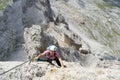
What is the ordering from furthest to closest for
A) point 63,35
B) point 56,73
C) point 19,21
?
1. point 19,21
2. point 63,35
3. point 56,73

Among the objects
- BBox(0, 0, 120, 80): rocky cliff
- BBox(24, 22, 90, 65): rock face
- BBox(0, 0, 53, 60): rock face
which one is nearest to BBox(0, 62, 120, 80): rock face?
BBox(0, 0, 120, 80): rocky cliff

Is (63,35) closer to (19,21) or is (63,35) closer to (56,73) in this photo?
(19,21)

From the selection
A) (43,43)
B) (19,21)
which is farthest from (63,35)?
(43,43)

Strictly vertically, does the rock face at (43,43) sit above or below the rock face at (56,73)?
below

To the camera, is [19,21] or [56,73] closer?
Result: [56,73]

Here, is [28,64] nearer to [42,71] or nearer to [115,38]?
[42,71]

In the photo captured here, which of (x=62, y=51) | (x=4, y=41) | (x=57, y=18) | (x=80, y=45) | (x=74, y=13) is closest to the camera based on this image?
(x=62, y=51)

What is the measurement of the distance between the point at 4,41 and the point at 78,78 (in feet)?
162

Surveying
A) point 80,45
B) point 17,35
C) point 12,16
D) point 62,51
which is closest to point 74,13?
point 12,16

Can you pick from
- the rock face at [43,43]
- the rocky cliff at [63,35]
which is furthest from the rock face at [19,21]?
the rock face at [43,43]

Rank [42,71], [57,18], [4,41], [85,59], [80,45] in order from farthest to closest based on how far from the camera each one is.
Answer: [57,18]
[4,41]
[80,45]
[85,59]
[42,71]

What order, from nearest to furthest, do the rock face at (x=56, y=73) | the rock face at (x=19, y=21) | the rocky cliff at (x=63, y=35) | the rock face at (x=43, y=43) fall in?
the rock face at (x=56, y=73) < the rocky cliff at (x=63, y=35) < the rock face at (x=43, y=43) < the rock face at (x=19, y=21)

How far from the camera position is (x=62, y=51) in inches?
2000

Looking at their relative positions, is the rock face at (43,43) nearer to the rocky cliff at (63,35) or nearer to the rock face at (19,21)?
the rocky cliff at (63,35)
